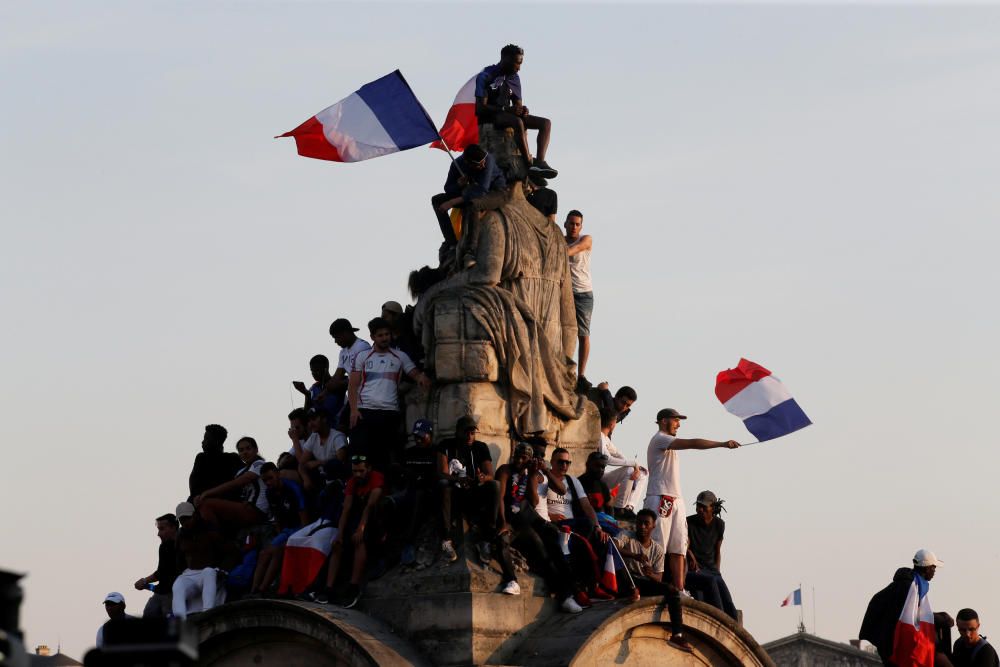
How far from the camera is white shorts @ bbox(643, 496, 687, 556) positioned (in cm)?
3294

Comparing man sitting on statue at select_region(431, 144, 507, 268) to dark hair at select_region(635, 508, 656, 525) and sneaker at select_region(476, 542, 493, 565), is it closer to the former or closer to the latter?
dark hair at select_region(635, 508, 656, 525)

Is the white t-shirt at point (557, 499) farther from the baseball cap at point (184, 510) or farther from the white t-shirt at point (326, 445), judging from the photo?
the baseball cap at point (184, 510)

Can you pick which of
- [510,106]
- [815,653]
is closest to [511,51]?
[510,106]

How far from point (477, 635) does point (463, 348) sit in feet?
14.1

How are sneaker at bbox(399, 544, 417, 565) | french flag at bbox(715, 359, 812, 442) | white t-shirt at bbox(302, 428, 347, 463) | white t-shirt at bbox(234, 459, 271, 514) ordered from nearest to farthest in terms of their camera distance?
1. sneaker at bbox(399, 544, 417, 565)
2. white t-shirt at bbox(302, 428, 347, 463)
3. white t-shirt at bbox(234, 459, 271, 514)
4. french flag at bbox(715, 359, 812, 442)

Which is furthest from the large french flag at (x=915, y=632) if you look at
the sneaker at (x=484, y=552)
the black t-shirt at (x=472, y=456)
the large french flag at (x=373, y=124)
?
A: the large french flag at (x=373, y=124)

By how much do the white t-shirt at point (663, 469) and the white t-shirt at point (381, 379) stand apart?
339 cm

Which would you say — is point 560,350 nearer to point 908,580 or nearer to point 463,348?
point 463,348

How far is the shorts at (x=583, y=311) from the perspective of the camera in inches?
1389

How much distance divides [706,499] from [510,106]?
20.0 feet

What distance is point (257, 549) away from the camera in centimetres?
3281

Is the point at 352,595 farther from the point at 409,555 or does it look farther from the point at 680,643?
the point at 680,643

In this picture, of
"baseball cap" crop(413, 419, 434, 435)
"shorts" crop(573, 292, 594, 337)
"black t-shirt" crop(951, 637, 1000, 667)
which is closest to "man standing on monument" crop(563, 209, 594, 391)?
"shorts" crop(573, 292, 594, 337)

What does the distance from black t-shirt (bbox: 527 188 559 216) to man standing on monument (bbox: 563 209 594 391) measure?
0.59m
